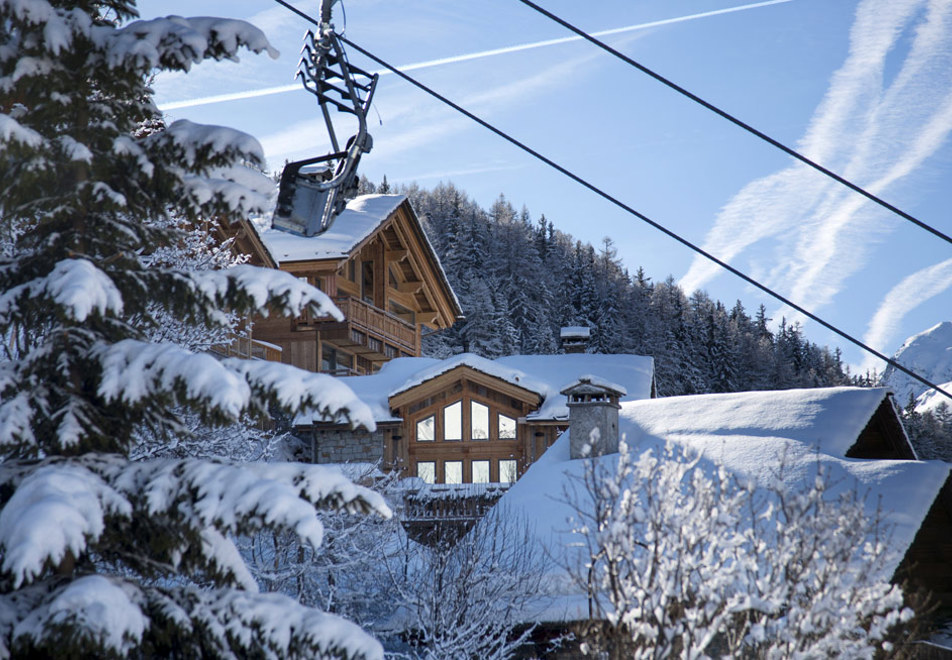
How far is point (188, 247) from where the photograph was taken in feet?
51.7

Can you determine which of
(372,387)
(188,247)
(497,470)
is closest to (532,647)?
(188,247)

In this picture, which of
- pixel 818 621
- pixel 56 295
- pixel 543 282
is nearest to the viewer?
pixel 56 295

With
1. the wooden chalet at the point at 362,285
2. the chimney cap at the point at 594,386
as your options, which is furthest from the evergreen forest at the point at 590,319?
the chimney cap at the point at 594,386

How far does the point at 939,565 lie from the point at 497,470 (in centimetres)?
1378

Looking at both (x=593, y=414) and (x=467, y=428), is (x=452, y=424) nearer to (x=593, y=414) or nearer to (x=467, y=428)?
(x=467, y=428)

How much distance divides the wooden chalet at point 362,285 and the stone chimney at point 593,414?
9846 millimetres

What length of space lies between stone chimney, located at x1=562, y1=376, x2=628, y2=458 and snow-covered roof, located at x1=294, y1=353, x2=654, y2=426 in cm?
488

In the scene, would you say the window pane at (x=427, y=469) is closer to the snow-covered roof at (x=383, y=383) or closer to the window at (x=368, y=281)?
the snow-covered roof at (x=383, y=383)

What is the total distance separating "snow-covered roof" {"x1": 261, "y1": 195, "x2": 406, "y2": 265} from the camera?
2934 cm

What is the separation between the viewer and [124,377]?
478 centimetres

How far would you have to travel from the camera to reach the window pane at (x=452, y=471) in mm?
26969

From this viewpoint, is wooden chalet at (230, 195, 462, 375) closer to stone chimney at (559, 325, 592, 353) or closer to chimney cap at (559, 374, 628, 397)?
stone chimney at (559, 325, 592, 353)

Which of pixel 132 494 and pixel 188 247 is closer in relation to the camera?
pixel 132 494

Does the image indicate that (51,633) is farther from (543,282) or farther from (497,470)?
(543,282)
